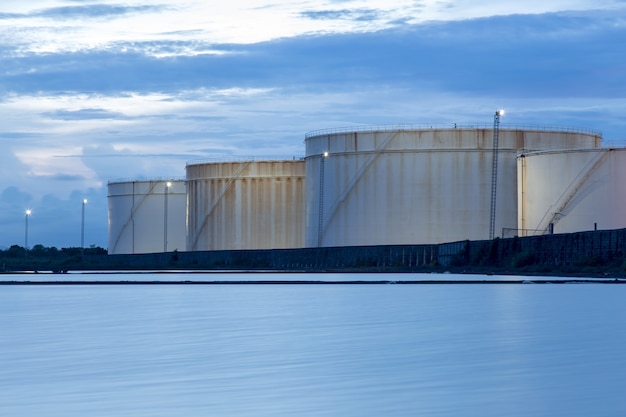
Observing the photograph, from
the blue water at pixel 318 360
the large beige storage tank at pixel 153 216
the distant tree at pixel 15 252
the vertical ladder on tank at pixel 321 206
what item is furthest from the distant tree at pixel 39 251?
the blue water at pixel 318 360

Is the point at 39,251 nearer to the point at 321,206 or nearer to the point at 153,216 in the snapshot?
the point at 153,216

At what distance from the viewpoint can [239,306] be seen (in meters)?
25.6

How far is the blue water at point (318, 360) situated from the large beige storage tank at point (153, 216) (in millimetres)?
78031

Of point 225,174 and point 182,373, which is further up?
point 225,174

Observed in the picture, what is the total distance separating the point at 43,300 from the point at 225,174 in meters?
58.8

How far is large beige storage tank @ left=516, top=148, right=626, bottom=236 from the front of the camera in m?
59.8

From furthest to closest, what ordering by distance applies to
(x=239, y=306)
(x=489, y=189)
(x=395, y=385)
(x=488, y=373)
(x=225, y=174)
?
1. (x=225, y=174)
2. (x=489, y=189)
3. (x=239, y=306)
4. (x=488, y=373)
5. (x=395, y=385)

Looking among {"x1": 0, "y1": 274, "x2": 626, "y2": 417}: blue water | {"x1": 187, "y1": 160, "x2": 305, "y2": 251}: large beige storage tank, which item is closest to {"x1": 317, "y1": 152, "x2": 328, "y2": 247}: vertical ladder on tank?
{"x1": 187, "y1": 160, "x2": 305, "y2": 251}: large beige storage tank

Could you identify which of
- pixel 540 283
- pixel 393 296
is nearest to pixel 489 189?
pixel 540 283

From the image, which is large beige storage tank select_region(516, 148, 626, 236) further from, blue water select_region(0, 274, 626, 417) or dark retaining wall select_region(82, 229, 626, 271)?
blue water select_region(0, 274, 626, 417)

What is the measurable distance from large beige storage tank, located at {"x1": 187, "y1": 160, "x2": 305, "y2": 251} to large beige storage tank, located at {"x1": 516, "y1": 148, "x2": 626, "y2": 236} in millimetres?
24207

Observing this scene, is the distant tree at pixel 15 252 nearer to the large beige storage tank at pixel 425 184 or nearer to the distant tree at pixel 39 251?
the distant tree at pixel 39 251

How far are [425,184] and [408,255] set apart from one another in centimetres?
816

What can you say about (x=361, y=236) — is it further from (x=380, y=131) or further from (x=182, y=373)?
(x=182, y=373)
